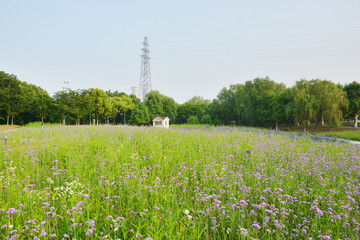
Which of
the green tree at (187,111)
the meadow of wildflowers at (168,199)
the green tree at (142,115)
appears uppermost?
the green tree at (187,111)

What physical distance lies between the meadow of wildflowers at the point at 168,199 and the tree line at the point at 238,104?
28.0 m

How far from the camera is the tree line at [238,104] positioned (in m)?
30.8

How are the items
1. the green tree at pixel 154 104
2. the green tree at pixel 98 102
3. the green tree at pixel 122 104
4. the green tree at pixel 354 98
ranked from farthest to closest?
the green tree at pixel 122 104 < the green tree at pixel 154 104 < the green tree at pixel 98 102 < the green tree at pixel 354 98

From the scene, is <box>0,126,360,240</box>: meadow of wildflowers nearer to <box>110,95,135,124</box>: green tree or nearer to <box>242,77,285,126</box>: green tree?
<box>242,77,285,126</box>: green tree

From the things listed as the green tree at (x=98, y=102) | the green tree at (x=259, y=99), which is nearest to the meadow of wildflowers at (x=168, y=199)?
the green tree at (x=259, y=99)

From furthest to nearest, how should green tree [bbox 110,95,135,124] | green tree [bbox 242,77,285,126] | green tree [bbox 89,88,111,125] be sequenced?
green tree [bbox 110,95,135,124]
green tree [bbox 89,88,111,125]
green tree [bbox 242,77,285,126]

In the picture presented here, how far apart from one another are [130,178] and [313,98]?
35.1 metres

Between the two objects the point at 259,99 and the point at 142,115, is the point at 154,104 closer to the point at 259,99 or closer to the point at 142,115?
the point at 142,115

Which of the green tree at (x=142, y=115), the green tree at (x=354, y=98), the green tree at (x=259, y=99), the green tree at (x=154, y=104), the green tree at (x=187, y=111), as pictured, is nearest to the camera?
the green tree at (x=259, y=99)

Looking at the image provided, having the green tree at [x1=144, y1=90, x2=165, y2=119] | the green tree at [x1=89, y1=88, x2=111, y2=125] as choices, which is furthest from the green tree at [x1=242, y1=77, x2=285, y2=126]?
the green tree at [x1=89, y1=88, x2=111, y2=125]

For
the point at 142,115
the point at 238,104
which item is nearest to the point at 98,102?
the point at 142,115

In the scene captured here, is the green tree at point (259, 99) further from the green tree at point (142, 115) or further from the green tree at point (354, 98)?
the green tree at point (142, 115)

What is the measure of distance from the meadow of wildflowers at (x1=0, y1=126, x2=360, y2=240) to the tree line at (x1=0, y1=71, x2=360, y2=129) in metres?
28.0

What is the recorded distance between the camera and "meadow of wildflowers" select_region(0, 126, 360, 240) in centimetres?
277
